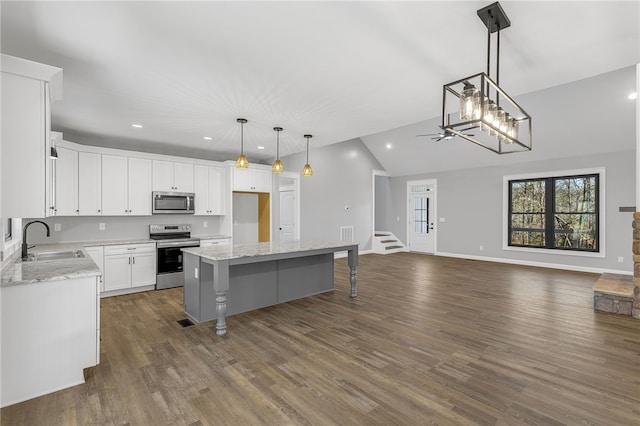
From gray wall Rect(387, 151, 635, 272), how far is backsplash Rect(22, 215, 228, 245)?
6809 millimetres

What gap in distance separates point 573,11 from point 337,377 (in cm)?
305

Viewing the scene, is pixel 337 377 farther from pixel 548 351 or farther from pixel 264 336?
pixel 548 351

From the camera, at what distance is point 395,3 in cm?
190

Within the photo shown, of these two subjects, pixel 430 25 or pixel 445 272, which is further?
pixel 445 272

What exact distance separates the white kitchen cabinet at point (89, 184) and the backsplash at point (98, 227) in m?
0.35

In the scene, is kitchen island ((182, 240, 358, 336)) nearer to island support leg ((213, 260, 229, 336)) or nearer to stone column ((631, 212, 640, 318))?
island support leg ((213, 260, 229, 336))

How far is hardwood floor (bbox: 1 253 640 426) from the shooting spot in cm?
204

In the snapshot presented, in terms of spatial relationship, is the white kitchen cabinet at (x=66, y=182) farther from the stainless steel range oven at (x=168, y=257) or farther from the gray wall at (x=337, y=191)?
the gray wall at (x=337, y=191)

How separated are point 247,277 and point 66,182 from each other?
3.11 metres

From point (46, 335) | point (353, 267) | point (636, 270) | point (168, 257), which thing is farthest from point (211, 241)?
point (636, 270)

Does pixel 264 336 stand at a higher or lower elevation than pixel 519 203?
lower

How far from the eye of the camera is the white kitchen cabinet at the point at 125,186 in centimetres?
496

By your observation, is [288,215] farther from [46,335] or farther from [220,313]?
[46,335]

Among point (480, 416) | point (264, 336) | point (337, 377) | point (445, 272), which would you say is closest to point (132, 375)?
point (264, 336)
